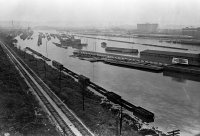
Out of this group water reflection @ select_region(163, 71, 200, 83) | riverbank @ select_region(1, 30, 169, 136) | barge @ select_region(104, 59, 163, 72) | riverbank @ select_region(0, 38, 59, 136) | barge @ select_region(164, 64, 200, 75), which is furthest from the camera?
barge @ select_region(104, 59, 163, 72)

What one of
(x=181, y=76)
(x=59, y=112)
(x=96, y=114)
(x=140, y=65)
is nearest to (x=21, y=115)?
(x=59, y=112)

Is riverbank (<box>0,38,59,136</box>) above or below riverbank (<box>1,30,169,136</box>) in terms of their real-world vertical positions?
above

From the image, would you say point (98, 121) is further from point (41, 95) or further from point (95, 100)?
point (41, 95)

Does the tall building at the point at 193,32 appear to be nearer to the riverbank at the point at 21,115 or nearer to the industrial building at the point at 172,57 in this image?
the industrial building at the point at 172,57

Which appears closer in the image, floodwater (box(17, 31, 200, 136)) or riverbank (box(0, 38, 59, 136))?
riverbank (box(0, 38, 59, 136))

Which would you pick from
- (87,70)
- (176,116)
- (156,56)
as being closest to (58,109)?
(176,116)

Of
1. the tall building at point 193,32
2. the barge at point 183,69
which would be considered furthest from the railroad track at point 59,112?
the tall building at point 193,32

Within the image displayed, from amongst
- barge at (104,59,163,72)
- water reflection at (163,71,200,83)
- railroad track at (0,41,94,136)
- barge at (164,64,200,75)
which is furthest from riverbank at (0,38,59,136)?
barge at (164,64,200,75)

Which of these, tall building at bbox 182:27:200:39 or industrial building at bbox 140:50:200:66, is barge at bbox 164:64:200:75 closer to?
industrial building at bbox 140:50:200:66
